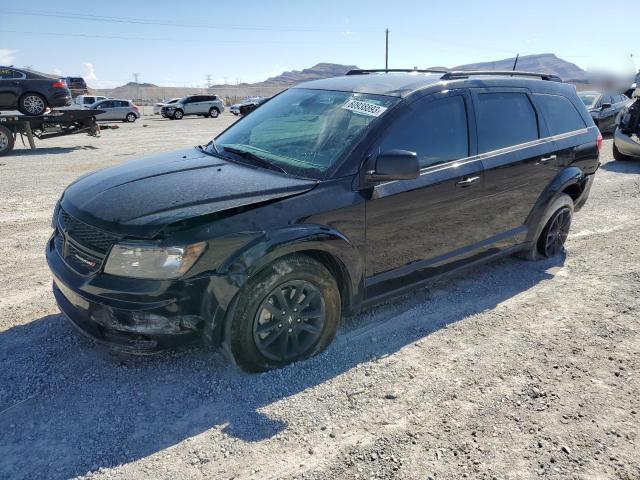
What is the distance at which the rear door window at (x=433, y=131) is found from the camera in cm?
348

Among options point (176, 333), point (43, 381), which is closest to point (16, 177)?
point (43, 381)

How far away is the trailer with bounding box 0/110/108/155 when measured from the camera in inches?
543

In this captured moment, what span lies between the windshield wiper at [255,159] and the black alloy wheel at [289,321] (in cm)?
84

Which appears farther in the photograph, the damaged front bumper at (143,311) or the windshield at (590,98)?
the windshield at (590,98)

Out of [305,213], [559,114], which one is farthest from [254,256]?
[559,114]

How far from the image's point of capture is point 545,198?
475cm

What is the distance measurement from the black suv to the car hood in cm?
1

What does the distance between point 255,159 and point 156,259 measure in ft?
4.14

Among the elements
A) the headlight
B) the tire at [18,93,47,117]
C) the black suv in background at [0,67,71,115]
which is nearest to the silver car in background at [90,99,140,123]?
the black suv in background at [0,67,71,115]

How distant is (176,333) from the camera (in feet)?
9.12

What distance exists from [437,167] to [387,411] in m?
1.86

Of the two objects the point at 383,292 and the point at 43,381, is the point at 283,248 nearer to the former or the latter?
the point at 383,292

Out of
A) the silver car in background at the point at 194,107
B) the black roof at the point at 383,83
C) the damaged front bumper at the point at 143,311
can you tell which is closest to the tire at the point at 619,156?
the black roof at the point at 383,83

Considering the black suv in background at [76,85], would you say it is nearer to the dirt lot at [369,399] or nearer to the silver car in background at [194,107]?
the silver car in background at [194,107]
